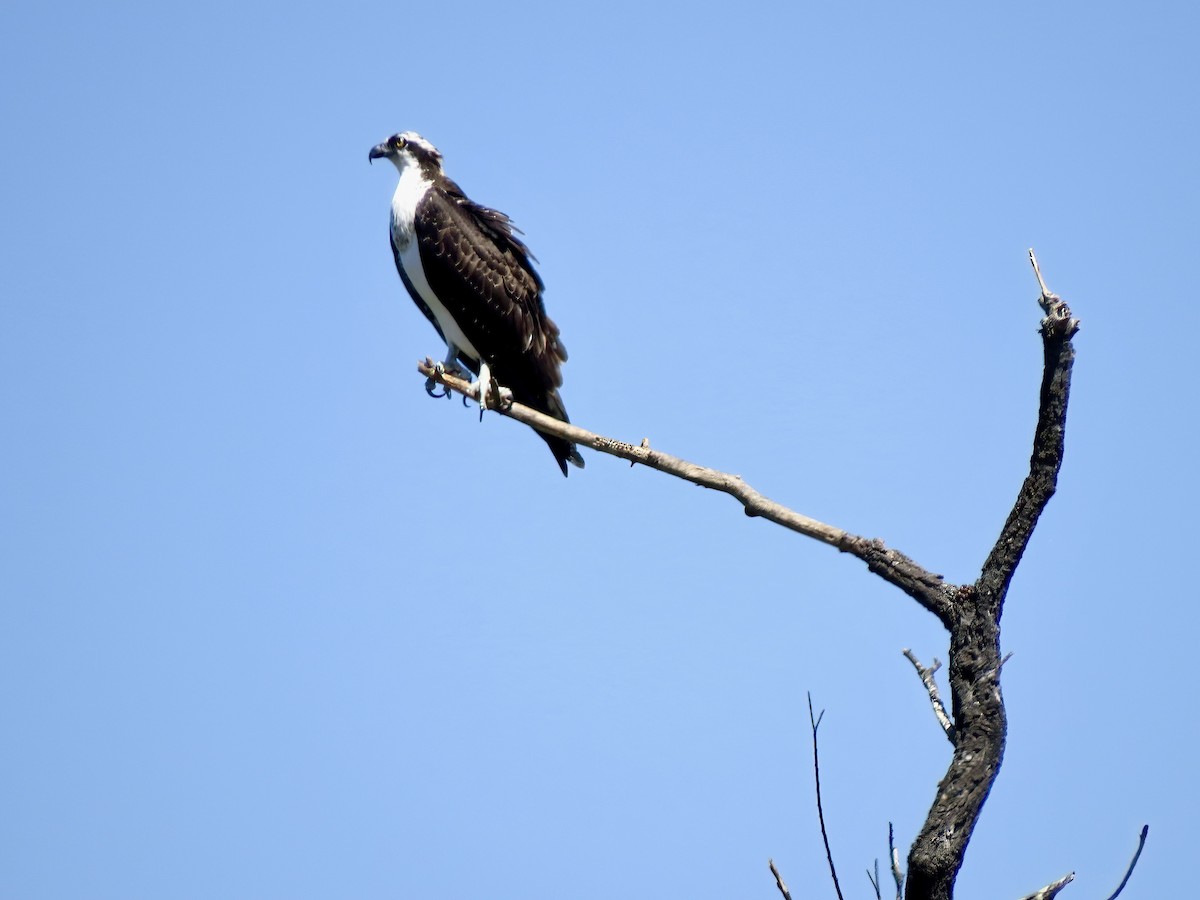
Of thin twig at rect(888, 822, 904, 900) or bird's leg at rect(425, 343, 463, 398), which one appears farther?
bird's leg at rect(425, 343, 463, 398)

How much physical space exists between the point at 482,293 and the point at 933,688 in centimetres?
432

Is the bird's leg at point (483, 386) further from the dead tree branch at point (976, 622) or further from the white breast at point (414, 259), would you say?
the dead tree branch at point (976, 622)

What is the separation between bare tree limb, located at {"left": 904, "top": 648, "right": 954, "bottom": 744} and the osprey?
354 cm

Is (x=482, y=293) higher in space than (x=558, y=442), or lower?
higher

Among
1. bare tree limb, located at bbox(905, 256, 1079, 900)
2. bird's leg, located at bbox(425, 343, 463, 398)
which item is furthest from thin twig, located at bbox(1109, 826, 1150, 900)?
bird's leg, located at bbox(425, 343, 463, 398)

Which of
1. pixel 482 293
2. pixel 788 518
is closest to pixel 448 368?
pixel 482 293

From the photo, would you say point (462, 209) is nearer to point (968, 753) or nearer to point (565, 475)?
point (565, 475)

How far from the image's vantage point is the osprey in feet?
26.2

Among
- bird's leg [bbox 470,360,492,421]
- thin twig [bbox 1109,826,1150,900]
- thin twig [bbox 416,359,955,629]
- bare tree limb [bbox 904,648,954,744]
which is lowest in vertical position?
thin twig [bbox 1109,826,1150,900]

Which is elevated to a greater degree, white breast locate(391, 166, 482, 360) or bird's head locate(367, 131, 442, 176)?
bird's head locate(367, 131, 442, 176)

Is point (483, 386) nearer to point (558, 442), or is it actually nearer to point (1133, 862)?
point (558, 442)

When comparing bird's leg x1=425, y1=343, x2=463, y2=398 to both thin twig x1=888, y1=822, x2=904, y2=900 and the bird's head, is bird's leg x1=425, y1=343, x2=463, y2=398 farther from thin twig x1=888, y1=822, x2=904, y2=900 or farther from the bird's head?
thin twig x1=888, y1=822, x2=904, y2=900

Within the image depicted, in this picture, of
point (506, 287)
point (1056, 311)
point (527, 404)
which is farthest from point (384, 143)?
point (1056, 311)

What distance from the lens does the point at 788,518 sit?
5.06m
